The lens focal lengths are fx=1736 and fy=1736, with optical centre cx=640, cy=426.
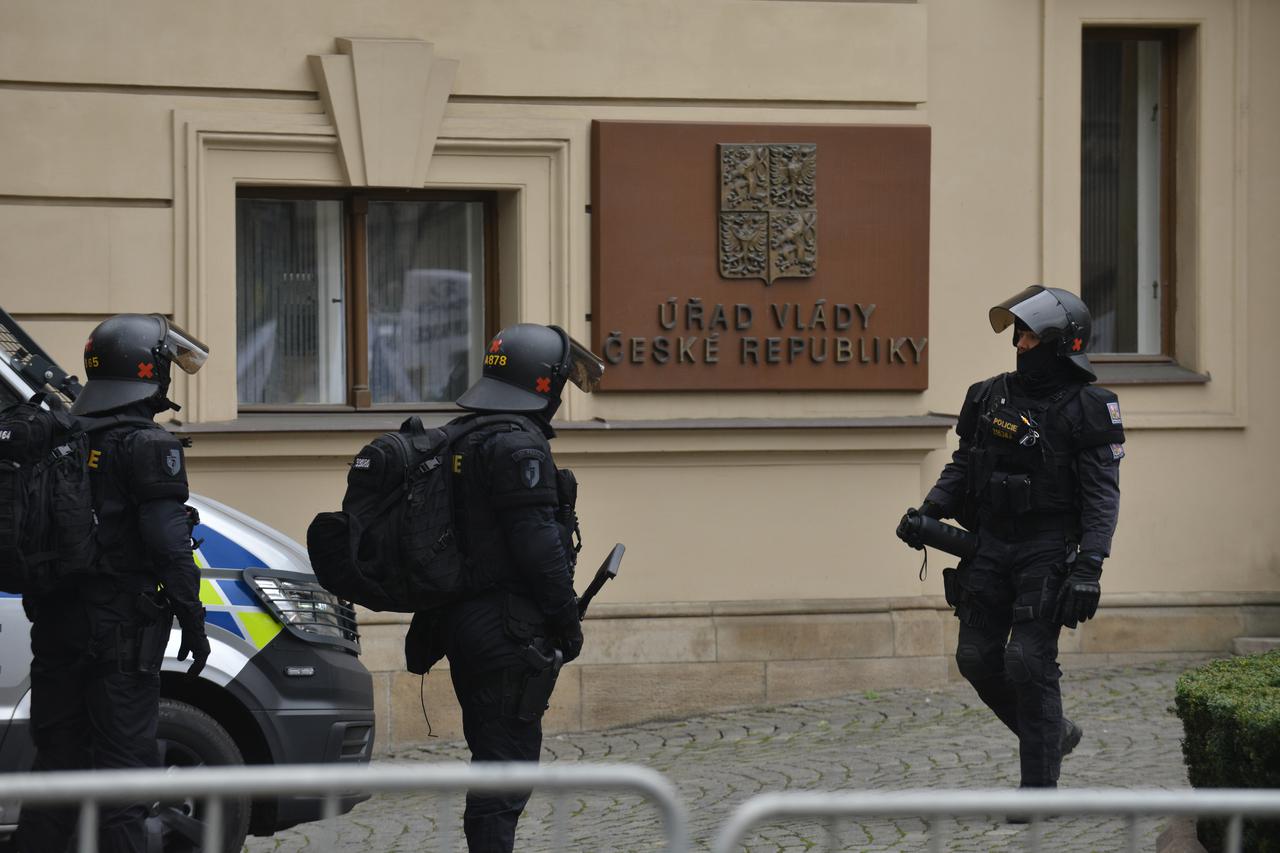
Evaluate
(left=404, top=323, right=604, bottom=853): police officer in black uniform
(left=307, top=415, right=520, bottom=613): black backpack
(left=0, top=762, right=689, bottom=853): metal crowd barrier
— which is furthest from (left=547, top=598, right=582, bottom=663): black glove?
(left=0, top=762, right=689, bottom=853): metal crowd barrier

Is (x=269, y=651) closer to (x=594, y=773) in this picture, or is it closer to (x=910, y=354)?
(x=594, y=773)

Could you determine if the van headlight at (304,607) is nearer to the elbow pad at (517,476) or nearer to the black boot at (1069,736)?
the elbow pad at (517,476)

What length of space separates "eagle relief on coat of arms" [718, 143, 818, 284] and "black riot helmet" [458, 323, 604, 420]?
12.2 feet

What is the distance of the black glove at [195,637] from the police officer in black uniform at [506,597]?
2.19 feet

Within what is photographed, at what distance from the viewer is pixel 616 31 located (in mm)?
9352

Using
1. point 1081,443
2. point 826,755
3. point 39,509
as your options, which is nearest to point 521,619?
point 39,509

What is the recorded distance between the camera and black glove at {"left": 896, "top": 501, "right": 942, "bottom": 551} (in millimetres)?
6988

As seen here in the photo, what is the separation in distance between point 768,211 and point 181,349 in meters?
4.30

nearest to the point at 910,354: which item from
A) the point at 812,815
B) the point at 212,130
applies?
the point at 212,130

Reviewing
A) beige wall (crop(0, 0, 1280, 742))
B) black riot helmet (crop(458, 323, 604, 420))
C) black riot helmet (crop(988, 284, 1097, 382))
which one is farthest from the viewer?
beige wall (crop(0, 0, 1280, 742))

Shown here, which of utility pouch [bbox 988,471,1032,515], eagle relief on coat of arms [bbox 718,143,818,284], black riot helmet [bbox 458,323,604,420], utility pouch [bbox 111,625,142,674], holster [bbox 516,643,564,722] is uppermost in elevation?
eagle relief on coat of arms [bbox 718,143,818,284]

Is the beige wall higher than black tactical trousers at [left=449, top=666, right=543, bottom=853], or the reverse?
the beige wall

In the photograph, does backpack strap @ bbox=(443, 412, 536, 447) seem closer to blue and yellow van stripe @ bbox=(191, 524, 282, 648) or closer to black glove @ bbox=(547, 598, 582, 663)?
black glove @ bbox=(547, 598, 582, 663)

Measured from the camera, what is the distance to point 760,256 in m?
9.45
